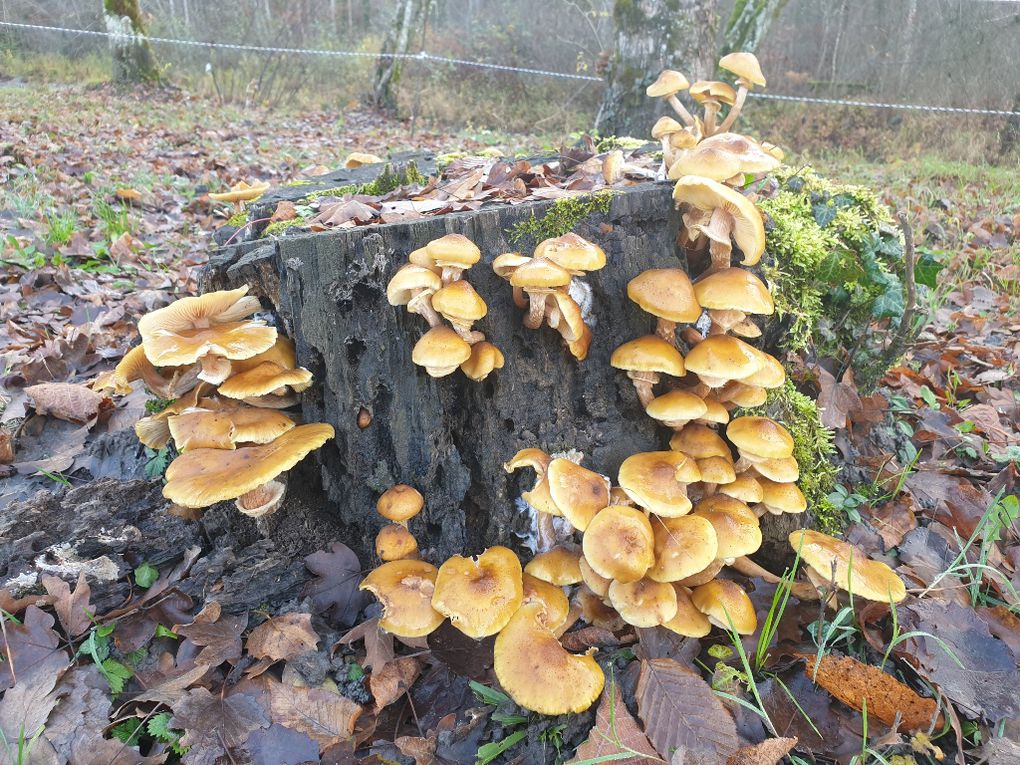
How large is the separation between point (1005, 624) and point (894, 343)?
1.73 meters

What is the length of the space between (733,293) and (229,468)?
92.9 inches

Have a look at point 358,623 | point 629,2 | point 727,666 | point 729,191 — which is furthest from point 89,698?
point 629,2

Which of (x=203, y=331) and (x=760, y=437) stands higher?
(x=203, y=331)

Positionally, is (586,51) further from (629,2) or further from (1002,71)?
(629,2)

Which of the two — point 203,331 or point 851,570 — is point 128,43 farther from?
point 851,570

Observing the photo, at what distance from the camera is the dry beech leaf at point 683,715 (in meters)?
2.27

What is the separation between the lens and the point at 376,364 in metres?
3.14

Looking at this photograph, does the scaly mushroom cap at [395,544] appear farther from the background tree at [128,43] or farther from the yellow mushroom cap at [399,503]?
the background tree at [128,43]

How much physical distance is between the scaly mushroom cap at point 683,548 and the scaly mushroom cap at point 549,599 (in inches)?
16.5

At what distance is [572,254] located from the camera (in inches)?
108

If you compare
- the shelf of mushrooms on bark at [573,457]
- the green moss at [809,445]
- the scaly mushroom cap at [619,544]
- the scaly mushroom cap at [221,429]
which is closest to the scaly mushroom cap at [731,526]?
the shelf of mushrooms on bark at [573,457]

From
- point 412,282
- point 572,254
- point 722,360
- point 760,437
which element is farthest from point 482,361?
point 760,437

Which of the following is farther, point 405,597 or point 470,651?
point 470,651

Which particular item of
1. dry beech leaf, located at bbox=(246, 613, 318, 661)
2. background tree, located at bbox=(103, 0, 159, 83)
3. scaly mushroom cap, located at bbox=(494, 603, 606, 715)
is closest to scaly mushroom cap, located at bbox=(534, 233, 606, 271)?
scaly mushroom cap, located at bbox=(494, 603, 606, 715)
